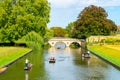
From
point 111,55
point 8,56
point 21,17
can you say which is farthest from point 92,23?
point 8,56

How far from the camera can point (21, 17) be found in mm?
96375

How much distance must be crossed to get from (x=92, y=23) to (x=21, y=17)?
34.9 meters

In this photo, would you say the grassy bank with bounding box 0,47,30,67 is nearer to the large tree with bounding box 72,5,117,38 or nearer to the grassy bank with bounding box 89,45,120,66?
the grassy bank with bounding box 89,45,120,66

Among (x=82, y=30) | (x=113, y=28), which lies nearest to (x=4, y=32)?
(x=82, y=30)

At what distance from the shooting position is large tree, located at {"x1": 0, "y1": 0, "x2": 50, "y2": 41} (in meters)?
97.9

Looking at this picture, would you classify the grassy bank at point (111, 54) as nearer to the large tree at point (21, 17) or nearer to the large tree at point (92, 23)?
the large tree at point (21, 17)

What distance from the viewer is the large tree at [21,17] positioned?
321 ft

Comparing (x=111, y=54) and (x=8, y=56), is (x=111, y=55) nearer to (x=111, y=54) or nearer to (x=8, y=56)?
(x=111, y=54)

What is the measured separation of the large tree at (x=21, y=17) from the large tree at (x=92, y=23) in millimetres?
25101

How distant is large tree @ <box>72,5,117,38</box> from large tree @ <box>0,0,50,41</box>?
25101mm

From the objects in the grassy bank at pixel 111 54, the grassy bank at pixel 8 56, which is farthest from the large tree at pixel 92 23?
the grassy bank at pixel 8 56

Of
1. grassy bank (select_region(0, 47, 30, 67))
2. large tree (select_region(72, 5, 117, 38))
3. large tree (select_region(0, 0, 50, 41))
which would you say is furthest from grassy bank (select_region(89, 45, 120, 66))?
large tree (select_region(72, 5, 117, 38))

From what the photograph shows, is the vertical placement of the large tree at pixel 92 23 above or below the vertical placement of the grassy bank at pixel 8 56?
above

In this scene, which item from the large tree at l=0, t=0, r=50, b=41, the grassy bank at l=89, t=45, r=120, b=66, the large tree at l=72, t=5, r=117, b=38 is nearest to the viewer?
the grassy bank at l=89, t=45, r=120, b=66
